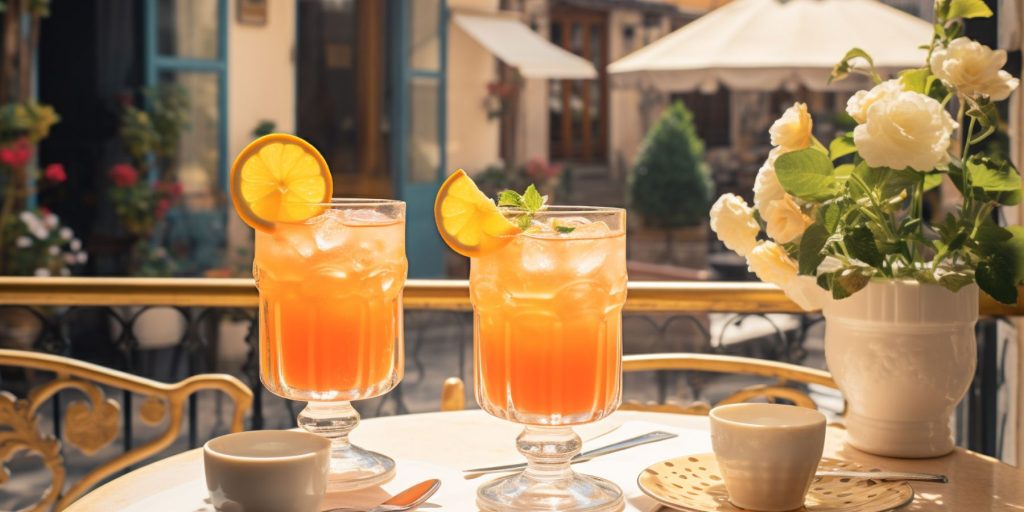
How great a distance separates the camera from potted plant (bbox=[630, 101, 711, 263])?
12914 millimetres

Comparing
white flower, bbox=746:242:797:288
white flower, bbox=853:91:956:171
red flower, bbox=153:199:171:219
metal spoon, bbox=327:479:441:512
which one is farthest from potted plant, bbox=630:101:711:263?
metal spoon, bbox=327:479:441:512

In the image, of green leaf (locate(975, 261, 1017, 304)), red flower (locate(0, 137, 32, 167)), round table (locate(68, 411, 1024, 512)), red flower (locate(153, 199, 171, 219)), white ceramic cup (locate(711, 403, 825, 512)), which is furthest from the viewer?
red flower (locate(153, 199, 171, 219))

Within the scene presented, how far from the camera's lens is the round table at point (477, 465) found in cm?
146

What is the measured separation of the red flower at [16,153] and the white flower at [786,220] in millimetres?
6155

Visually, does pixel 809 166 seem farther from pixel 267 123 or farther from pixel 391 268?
pixel 267 123

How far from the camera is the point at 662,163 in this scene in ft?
43.1

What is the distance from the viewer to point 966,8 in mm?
1708

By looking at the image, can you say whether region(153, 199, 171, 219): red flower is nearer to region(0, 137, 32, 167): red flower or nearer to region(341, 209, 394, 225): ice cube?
region(0, 137, 32, 167): red flower

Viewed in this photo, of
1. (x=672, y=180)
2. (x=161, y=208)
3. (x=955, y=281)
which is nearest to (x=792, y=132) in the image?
(x=955, y=281)

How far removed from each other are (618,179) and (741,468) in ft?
55.4

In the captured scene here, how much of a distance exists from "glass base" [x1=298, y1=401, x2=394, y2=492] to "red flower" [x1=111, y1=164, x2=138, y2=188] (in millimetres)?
6896

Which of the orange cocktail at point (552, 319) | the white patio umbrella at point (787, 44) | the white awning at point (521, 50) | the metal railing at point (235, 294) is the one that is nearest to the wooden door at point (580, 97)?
the white awning at point (521, 50)

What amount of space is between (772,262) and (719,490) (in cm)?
35

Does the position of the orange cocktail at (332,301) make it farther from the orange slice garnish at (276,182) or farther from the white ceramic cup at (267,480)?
the white ceramic cup at (267,480)
